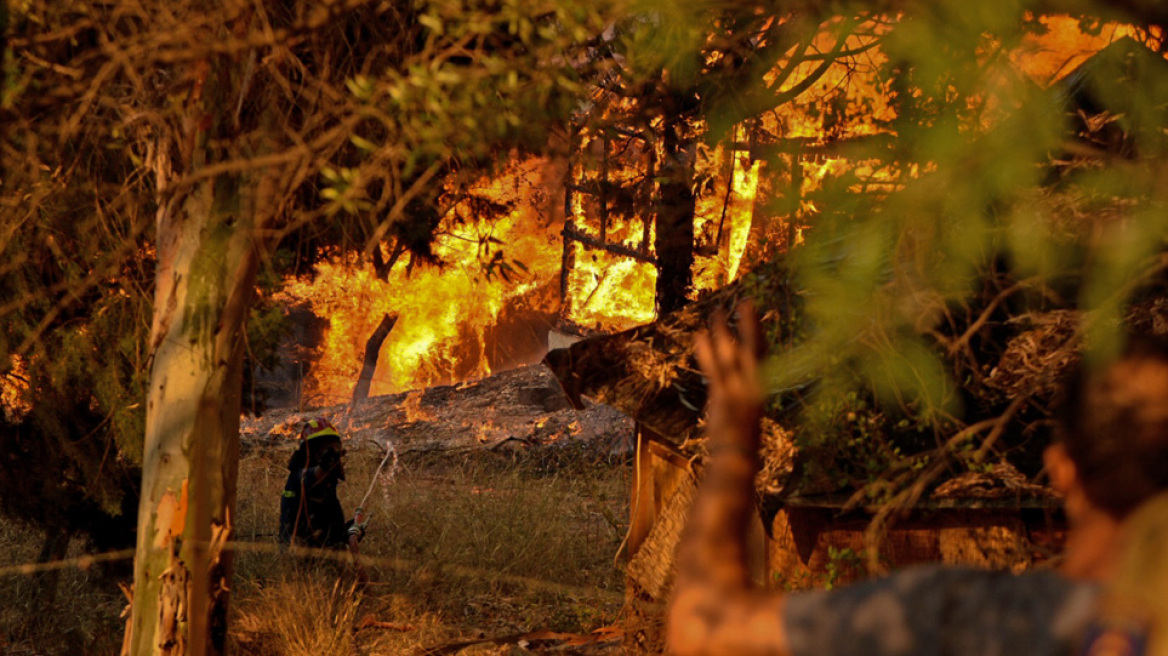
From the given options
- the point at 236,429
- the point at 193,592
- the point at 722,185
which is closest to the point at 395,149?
the point at 236,429

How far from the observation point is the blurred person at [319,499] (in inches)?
451

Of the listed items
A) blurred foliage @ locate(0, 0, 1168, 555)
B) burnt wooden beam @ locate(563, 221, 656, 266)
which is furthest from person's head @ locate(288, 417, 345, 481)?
burnt wooden beam @ locate(563, 221, 656, 266)

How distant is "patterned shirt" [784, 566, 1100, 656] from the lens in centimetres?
154

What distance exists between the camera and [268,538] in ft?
42.7

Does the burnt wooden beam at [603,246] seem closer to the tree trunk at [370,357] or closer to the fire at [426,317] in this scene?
the tree trunk at [370,357]

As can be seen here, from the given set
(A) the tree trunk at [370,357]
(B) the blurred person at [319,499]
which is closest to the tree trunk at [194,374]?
(B) the blurred person at [319,499]

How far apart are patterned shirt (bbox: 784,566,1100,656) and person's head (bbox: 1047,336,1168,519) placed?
5.5 inches

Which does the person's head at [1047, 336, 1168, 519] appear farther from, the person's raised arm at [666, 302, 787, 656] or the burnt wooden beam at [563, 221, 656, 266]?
the burnt wooden beam at [563, 221, 656, 266]

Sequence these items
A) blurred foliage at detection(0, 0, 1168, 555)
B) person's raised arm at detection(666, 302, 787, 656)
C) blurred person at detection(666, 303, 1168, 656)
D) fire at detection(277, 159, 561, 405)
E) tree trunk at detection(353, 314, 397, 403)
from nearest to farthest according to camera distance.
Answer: blurred person at detection(666, 303, 1168, 656) < person's raised arm at detection(666, 302, 787, 656) < blurred foliage at detection(0, 0, 1168, 555) < tree trunk at detection(353, 314, 397, 403) < fire at detection(277, 159, 561, 405)

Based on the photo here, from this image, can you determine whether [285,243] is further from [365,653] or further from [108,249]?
[365,653]

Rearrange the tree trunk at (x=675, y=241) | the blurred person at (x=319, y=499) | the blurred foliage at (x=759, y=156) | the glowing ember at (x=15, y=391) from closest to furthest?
the blurred foliage at (x=759, y=156) < the glowing ember at (x=15, y=391) < the blurred person at (x=319, y=499) < the tree trunk at (x=675, y=241)

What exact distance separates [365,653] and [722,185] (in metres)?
11.9

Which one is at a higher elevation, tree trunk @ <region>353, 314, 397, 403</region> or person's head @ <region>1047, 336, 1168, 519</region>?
tree trunk @ <region>353, 314, 397, 403</region>

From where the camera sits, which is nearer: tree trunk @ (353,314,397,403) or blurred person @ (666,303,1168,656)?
blurred person @ (666,303,1168,656)
